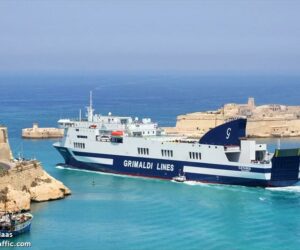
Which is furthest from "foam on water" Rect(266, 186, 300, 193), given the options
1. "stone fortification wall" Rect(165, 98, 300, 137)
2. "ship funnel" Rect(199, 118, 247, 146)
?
"stone fortification wall" Rect(165, 98, 300, 137)

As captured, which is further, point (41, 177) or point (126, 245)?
point (41, 177)

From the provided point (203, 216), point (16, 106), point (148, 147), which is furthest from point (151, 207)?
point (16, 106)

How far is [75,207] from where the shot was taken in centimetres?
2864

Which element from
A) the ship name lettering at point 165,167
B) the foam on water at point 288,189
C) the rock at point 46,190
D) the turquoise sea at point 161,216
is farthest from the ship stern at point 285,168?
the rock at point 46,190

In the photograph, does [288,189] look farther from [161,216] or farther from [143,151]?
[161,216]

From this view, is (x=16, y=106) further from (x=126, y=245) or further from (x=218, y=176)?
(x=126, y=245)

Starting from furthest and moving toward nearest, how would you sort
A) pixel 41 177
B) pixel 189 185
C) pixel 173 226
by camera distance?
pixel 189 185 → pixel 41 177 → pixel 173 226

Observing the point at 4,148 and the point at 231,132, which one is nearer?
the point at 4,148

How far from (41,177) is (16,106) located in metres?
54.2

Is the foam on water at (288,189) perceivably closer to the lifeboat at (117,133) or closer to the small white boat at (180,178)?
the small white boat at (180,178)

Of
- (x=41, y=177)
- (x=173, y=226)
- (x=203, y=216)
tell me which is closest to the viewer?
(x=173, y=226)

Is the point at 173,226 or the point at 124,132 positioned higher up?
the point at 124,132

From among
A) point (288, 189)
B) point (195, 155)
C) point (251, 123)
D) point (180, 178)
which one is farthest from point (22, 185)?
point (251, 123)

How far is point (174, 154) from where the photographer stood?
1404 inches
